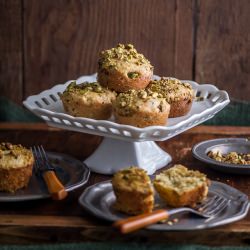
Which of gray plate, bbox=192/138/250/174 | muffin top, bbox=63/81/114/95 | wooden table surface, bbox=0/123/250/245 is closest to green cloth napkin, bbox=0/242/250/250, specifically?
wooden table surface, bbox=0/123/250/245

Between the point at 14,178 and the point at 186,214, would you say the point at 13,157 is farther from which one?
the point at 186,214

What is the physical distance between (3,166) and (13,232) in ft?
0.48

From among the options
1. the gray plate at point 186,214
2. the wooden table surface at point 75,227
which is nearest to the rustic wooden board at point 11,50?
the wooden table surface at point 75,227

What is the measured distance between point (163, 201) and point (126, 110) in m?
0.22

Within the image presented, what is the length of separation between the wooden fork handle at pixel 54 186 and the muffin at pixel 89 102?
0.55 ft

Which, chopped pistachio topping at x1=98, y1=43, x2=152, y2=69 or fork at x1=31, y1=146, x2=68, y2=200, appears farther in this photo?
chopped pistachio topping at x1=98, y1=43, x2=152, y2=69

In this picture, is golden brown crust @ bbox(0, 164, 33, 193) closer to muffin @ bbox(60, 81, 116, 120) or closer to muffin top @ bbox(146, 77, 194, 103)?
muffin @ bbox(60, 81, 116, 120)

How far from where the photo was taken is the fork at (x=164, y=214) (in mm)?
1122

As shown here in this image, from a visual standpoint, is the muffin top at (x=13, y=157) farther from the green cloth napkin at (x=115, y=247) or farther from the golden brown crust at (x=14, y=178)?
the green cloth napkin at (x=115, y=247)

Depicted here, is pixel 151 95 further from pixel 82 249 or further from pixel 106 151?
pixel 82 249

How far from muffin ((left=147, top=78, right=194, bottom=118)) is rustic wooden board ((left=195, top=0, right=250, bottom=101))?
573 mm

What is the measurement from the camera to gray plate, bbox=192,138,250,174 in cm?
145

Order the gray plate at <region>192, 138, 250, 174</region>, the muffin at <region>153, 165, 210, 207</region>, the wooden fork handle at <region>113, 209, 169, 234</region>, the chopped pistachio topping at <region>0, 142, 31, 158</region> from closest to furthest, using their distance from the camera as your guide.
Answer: the wooden fork handle at <region>113, 209, 169, 234</region> < the muffin at <region>153, 165, 210, 207</region> < the chopped pistachio topping at <region>0, 142, 31, 158</region> < the gray plate at <region>192, 138, 250, 174</region>

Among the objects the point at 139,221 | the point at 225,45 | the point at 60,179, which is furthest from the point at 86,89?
the point at 225,45
